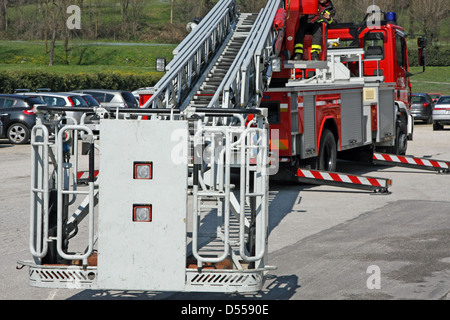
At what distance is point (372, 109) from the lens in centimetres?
1638

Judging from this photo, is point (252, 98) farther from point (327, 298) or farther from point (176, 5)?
point (176, 5)

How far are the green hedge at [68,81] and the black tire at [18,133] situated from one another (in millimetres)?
13422

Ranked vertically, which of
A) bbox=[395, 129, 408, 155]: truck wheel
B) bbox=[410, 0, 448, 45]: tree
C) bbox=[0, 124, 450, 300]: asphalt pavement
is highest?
bbox=[410, 0, 448, 45]: tree

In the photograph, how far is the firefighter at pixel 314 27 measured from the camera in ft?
43.7

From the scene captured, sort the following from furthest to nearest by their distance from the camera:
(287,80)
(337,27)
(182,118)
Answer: (337,27) < (287,80) < (182,118)

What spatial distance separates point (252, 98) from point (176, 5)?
Result: 62380mm

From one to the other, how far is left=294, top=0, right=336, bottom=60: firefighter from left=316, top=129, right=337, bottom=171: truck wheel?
160 cm

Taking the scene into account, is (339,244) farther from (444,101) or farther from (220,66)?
(444,101)

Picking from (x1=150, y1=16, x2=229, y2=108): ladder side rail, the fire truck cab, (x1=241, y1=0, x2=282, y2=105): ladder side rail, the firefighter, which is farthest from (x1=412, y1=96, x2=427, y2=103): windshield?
(x1=150, y1=16, x2=229, y2=108): ladder side rail

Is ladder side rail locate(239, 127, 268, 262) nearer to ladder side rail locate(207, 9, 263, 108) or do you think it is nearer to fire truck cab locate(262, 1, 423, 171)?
ladder side rail locate(207, 9, 263, 108)

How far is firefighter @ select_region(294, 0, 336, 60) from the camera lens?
1333cm
